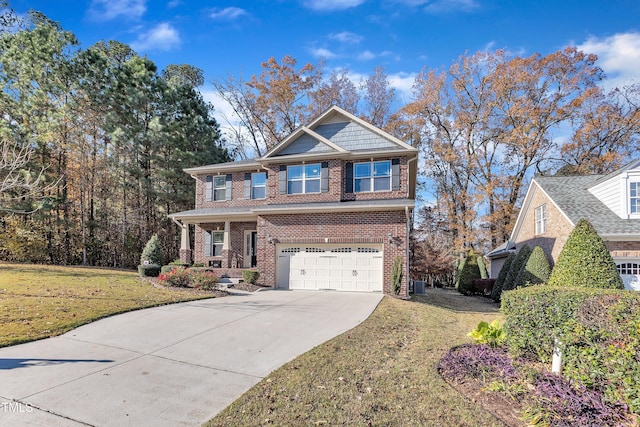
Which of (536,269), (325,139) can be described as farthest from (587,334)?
(325,139)

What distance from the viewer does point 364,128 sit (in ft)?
55.9

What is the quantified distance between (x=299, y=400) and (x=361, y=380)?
108cm

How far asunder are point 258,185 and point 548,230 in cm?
1450

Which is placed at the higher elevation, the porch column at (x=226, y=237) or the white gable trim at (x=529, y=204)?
the white gable trim at (x=529, y=204)

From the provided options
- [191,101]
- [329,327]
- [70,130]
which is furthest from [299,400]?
[191,101]

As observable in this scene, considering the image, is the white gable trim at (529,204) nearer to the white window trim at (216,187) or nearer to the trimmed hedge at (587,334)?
the trimmed hedge at (587,334)

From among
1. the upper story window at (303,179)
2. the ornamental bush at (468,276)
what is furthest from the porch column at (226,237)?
the ornamental bush at (468,276)

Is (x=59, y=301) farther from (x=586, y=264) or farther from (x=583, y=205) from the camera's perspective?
(x=583, y=205)

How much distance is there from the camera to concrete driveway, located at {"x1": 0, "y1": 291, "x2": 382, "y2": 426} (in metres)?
3.90

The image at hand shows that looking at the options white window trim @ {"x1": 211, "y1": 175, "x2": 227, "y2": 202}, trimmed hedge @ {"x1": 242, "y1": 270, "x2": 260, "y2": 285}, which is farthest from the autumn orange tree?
trimmed hedge @ {"x1": 242, "y1": 270, "x2": 260, "y2": 285}

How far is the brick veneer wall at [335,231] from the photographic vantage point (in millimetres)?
13945

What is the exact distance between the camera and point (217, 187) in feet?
65.9

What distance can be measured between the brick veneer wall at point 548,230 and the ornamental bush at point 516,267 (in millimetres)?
774

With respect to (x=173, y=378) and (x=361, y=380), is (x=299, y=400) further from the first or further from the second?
(x=173, y=378)
